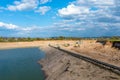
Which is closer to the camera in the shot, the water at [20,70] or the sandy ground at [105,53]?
the sandy ground at [105,53]

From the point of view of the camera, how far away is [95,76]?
2500cm

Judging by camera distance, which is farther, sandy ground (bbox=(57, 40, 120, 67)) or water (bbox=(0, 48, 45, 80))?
water (bbox=(0, 48, 45, 80))

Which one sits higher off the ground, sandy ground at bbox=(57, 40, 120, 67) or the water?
sandy ground at bbox=(57, 40, 120, 67)

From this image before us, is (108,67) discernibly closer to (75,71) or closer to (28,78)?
(75,71)

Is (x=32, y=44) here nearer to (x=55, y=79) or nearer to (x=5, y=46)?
(x=5, y=46)

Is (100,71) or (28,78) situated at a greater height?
(100,71)

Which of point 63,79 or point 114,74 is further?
point 63,79

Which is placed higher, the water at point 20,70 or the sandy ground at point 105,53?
the sandy ground at point 105,53

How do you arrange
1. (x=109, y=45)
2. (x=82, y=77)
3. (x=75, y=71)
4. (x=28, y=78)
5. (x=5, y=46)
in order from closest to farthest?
(x=82, y=77)
(x=75, y=71)
(x=28, y=78)
(x=109, y=45)
(x=5, y=46)

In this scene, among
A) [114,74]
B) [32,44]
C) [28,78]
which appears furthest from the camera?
[32,44]

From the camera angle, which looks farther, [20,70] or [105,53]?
[105,53]

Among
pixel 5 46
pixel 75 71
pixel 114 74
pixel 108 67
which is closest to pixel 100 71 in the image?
pixel 108 67

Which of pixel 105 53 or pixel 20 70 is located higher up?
pixel 105 53

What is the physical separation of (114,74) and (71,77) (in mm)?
6236
